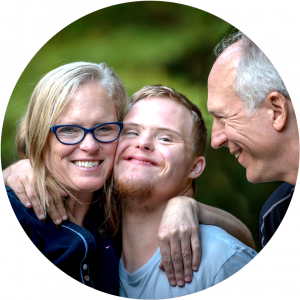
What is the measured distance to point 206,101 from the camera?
2.44 metres

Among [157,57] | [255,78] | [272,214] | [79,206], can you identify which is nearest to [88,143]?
[79,206]

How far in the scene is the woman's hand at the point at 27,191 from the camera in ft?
7.84

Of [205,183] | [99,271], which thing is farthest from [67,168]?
[205,183]

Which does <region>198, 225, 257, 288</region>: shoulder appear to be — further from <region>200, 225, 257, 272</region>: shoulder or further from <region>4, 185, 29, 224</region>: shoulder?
<region>4, 185, 29, 224</region>: shoulder

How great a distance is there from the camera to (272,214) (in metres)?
2.54

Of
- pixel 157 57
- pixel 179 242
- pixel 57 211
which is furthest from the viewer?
pixel 157 57

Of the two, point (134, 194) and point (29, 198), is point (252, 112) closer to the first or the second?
point (134, 194)

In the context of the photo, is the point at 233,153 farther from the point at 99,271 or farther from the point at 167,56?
the point at 99,271

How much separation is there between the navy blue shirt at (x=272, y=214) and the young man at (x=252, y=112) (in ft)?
0.15

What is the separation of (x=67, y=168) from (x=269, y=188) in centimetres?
133

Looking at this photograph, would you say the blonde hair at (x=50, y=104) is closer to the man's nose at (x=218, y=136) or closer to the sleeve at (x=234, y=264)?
the man's nose at (x=218, y=136)

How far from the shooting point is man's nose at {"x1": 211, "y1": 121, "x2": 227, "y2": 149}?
2434mm

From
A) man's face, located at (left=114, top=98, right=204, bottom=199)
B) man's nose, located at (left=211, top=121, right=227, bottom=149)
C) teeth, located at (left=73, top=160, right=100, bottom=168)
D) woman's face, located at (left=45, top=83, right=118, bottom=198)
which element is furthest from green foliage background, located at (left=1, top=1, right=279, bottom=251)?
teeth, located at (left=73, top=160, right=100, bottom=168)

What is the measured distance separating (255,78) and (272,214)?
917mm
